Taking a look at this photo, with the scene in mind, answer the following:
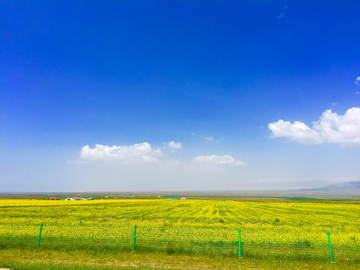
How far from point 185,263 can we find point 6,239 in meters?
14.2

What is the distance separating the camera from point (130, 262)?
11930 mm

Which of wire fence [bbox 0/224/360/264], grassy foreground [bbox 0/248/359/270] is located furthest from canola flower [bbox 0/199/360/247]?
grassy foreground [bbox 0/248/359/270]

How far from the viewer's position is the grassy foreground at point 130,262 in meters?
11.1

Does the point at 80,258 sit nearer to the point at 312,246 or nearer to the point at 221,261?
Answer: the point at 221,261

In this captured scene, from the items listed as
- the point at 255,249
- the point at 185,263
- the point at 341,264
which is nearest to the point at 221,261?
the point at 185,263

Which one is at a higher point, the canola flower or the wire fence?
the wire fence

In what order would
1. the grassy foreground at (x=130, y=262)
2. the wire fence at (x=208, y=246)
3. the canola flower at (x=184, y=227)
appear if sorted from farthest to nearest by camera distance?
the canola flower at (x=184, y=227) → the wire fence at (x=208, y=246) → the grassy foreground at (x=130, y=262)

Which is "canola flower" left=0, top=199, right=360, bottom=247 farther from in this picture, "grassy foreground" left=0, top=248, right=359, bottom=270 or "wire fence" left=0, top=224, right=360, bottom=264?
"grassy foreground" left=0, top=248, right=359, bottom=270

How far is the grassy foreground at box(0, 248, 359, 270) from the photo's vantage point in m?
11.1

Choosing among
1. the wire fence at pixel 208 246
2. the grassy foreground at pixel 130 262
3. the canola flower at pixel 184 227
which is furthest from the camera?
the canola flower at pixel 184 227

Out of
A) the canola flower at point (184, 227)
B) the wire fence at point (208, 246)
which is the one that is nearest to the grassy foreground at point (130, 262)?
the wire fence at point (208, 246)

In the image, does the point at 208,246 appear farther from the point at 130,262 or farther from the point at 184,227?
the point at 184,227

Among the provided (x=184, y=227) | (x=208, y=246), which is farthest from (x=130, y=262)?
(x=184, y=227)

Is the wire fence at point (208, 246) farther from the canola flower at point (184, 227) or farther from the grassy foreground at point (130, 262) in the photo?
the grassy foreground at point (130, 262)
